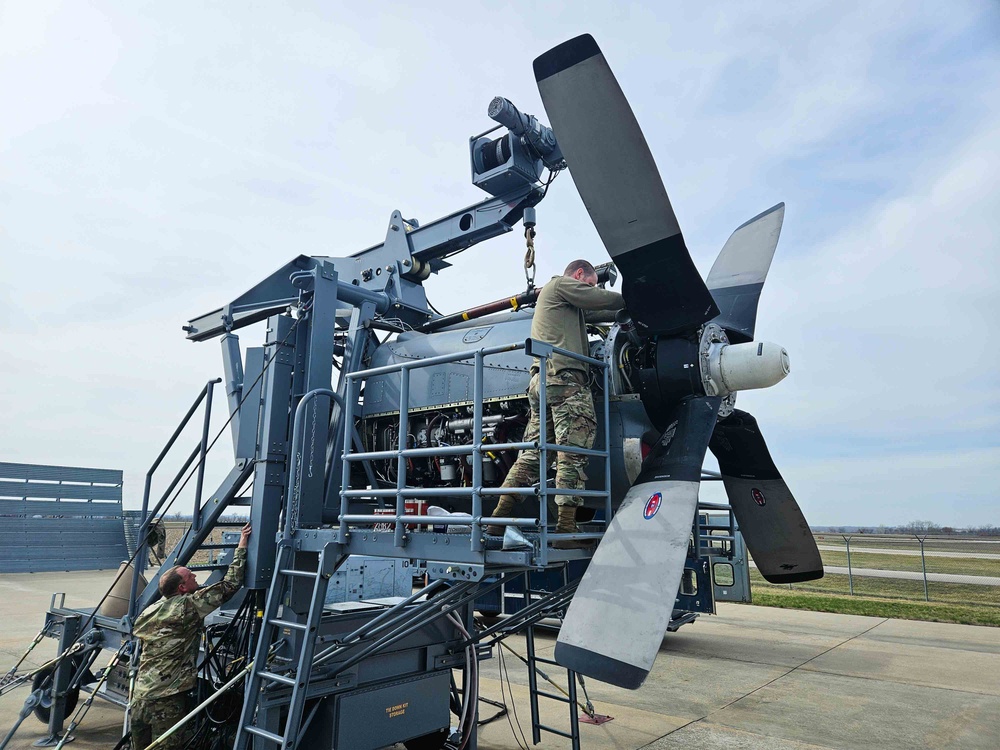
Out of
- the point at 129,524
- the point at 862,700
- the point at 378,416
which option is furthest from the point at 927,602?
the point at 129,524

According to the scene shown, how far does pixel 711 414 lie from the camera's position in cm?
465

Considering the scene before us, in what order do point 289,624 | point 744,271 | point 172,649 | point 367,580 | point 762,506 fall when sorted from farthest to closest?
point 367,580 < point 744,271 < point 762,506 < point 172,649 < point 289,624

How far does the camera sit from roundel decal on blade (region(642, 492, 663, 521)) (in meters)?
4.02

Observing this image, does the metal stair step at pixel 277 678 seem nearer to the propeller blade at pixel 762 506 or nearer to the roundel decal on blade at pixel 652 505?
the roundel decal on blade at pixel 652 505

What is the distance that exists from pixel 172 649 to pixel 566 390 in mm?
3815

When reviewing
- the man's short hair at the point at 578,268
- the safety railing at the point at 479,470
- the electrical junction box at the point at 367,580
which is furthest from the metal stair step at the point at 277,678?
the man's short hair at the point at 578,268

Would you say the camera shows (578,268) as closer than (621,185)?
No

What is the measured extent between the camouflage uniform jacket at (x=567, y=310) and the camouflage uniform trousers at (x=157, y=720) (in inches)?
155

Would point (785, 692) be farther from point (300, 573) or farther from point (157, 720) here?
point (157, 720)

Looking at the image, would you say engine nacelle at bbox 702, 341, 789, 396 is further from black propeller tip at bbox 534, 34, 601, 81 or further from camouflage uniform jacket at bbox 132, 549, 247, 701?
camouflage uniform jacket at bbox 132, 549, 247, 701

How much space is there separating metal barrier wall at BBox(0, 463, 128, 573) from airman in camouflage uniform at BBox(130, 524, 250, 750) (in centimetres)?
2094

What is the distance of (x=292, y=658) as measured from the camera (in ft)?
16.5

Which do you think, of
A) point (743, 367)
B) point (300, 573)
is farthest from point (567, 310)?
point (300, 573)

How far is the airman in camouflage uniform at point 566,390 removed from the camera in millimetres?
4398
